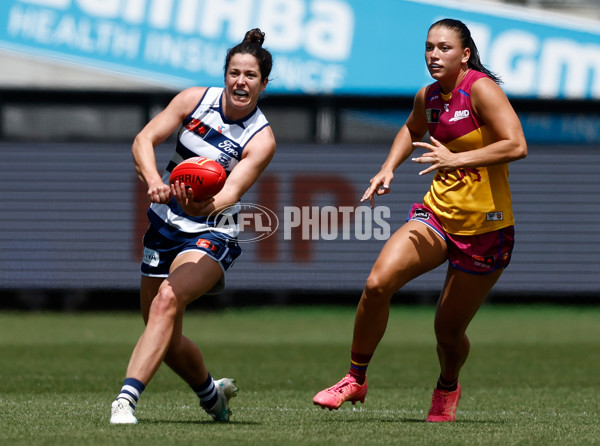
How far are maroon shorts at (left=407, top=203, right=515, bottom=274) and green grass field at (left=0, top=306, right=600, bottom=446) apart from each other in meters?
1.00

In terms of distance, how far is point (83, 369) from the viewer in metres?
11.3

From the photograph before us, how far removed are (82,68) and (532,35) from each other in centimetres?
815

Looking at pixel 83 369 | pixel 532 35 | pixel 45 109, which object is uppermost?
pixel 532 35

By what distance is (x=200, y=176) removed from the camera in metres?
6.50

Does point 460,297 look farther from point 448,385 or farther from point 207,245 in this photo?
point 207,245

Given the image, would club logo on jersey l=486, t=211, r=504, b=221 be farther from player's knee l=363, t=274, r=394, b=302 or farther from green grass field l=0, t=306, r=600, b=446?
green grass field l=0, t=306, r=600, b=446

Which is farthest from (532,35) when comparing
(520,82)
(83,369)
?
(83,369)

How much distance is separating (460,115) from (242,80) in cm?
138

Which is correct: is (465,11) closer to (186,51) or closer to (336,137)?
(336,137)

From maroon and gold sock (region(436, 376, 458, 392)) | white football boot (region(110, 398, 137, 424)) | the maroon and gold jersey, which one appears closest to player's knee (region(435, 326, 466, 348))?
maroon and gold sock (region(436, 376, 458, 392))

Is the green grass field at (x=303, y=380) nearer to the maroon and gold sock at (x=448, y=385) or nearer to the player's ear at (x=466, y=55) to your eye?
the maroon and gold sock at (x=448, y=385)

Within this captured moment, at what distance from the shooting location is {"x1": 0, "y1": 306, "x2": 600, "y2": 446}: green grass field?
646 cm

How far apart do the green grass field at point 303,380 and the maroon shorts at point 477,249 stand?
1.00 m

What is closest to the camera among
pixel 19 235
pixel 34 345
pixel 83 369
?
pixel 83 369
